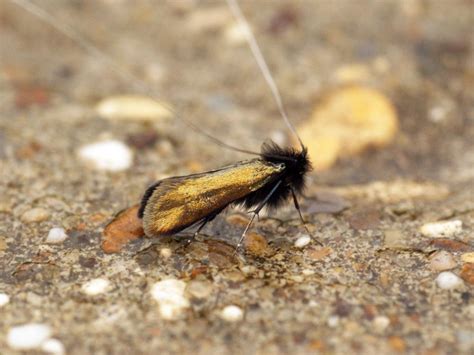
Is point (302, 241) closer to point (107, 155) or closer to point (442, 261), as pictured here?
point (442, 261)

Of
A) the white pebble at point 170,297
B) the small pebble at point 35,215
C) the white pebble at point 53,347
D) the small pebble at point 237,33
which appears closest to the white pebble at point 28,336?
the white pebble at point 53,347

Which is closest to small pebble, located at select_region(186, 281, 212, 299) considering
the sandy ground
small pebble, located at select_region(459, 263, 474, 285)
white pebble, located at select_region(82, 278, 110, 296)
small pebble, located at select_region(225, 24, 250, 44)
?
the sandy ground

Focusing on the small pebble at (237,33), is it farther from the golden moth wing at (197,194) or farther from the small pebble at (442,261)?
the small pebble at (442,261)

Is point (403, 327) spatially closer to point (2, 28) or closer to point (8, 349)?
point (8, 349)

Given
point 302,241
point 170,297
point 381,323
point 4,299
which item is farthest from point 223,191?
point 4,299

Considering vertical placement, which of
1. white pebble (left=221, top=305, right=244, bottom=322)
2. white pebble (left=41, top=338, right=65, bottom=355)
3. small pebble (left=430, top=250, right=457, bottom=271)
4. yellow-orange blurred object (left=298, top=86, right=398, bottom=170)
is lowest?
white pebble (left=41, top=338, right=65, bottom=355)

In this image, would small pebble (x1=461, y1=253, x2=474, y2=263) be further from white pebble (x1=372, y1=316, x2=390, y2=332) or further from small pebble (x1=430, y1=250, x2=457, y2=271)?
white pebble (x1=372, y1=316, x2=390, y2=332)

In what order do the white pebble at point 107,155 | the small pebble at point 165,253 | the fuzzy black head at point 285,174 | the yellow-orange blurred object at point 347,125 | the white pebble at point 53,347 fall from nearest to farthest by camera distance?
1. the white pebble at point 53,347
2. the small pebble at point 165,253
3. the fuzzy black head at point 285,174
4. the white pebble at point 107,155
5. the yellow-orange blurred object at point 347,125

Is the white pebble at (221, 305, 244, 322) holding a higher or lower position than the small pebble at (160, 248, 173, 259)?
lower

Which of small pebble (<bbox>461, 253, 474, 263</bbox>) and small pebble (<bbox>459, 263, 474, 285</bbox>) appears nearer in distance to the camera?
small pebble (<bbox>459, 263, 474, 285</bbox>)
